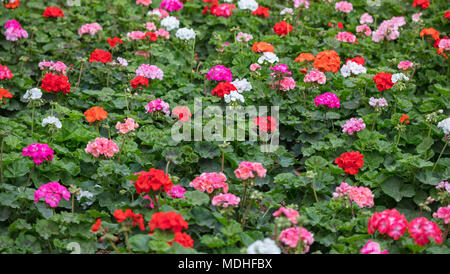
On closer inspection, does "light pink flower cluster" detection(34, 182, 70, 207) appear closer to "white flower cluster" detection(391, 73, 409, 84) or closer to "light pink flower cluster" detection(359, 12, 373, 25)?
"white flower cluster" detection(391, 73, 409, 84)

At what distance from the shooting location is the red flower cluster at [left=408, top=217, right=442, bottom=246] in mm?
3461

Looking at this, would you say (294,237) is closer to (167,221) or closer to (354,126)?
(167,221)

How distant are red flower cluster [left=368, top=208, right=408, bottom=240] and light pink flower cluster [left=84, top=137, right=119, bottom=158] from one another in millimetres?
1969

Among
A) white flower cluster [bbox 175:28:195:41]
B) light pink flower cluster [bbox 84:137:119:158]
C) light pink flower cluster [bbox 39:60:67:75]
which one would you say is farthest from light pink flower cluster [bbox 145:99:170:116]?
white flower cluster [bbox 175:28:195:41]

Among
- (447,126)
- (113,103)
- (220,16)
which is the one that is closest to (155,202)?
(113,103)

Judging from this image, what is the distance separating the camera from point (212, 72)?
5.52 metres

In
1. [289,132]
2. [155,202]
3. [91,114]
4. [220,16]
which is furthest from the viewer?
[220,16]

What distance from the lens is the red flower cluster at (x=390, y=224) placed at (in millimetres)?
3488

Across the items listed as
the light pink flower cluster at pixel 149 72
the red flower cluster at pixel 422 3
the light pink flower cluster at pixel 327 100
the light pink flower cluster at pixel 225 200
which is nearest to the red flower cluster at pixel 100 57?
the light pink flower cluster at pixel 149 72

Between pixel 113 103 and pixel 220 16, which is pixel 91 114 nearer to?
pixel 113 103

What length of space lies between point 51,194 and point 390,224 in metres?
2.21

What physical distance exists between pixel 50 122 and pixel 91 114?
1.13 ft
